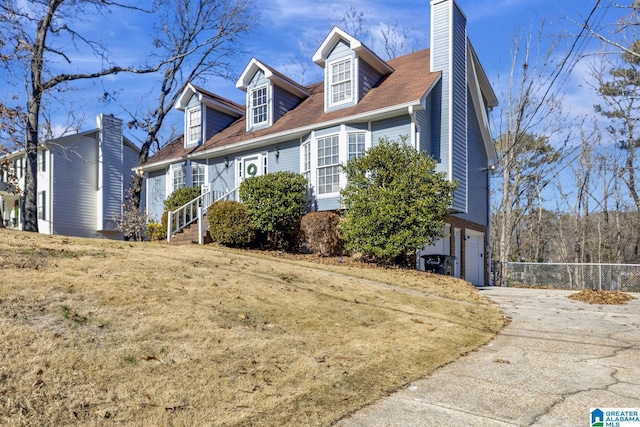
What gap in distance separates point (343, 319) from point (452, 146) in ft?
34.0

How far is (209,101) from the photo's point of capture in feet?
69.9

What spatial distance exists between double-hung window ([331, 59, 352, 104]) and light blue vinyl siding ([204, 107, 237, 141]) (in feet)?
22.8

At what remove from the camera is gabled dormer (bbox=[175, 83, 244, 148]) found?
21.3 metres

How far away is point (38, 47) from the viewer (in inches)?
701

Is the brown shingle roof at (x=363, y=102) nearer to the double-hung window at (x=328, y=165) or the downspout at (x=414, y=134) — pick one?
the downspout at (x=414, y=134)

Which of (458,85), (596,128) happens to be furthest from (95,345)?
(596,128)

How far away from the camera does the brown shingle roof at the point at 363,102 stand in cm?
1531

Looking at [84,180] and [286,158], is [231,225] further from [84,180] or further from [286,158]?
[84,180]

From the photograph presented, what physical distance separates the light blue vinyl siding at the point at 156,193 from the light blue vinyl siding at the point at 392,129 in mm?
11775

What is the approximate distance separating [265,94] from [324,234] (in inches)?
295

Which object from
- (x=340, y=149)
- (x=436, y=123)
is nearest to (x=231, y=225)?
(x=340, y=149)

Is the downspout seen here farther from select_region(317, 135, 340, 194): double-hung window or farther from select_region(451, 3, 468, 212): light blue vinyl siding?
select_region(317, 135, 340, 194): double-hung window

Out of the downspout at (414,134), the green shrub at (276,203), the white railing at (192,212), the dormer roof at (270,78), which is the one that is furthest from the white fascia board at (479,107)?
the white railing at (192,212)

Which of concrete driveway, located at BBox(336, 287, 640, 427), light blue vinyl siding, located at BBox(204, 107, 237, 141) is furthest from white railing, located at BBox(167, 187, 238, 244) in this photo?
concrete driveway, located at BBox(336, 287, 640, 427)
